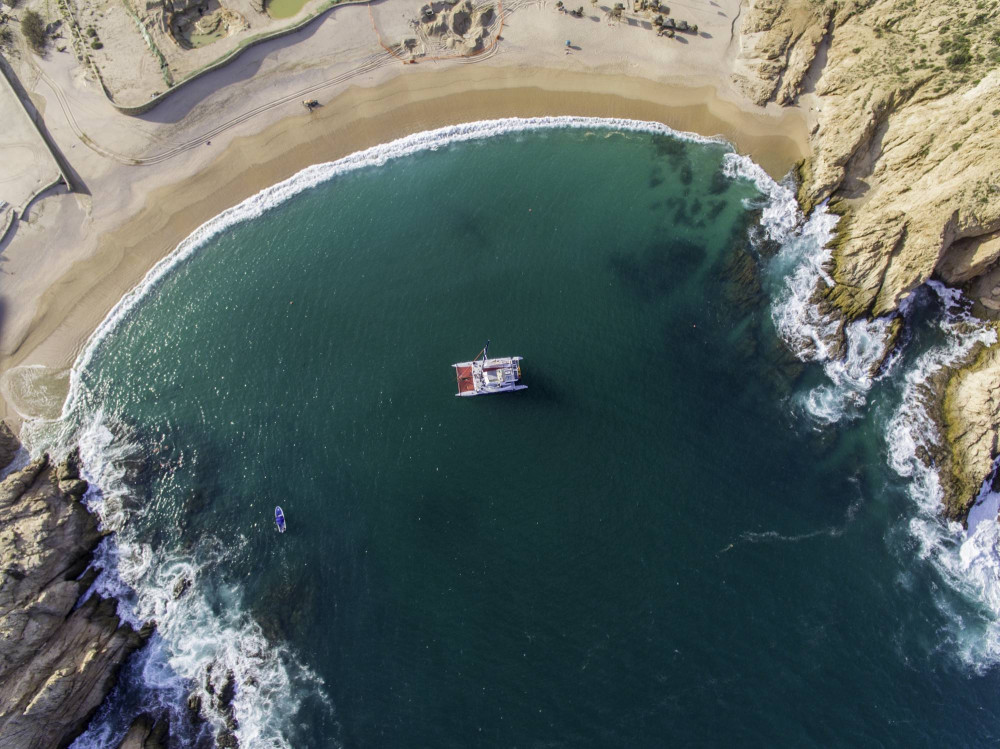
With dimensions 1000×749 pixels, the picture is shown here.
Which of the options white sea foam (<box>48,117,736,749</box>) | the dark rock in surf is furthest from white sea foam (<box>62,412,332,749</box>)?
the dark rock in surf

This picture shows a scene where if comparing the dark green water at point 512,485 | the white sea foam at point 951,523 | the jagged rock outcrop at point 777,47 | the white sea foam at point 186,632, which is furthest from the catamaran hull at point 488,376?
the jagged rock outcrop at point 777,47

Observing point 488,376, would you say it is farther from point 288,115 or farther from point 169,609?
point 288,115

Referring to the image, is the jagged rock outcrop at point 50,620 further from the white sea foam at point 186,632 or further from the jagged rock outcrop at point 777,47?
the jagged rock outcrop at point 777,47

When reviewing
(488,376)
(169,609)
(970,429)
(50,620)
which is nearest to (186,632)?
(169,609)

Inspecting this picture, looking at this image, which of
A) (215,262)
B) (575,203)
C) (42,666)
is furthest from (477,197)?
(42,666)

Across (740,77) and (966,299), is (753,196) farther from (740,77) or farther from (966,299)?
(966,299)

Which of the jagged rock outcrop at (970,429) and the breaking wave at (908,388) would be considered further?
the jagged rock outcrop at (970,429)
